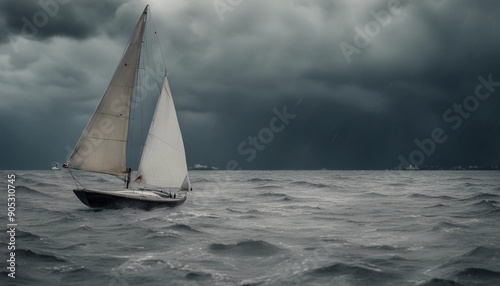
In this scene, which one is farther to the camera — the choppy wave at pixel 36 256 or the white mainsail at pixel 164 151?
the white mainsail at pixel 164 151

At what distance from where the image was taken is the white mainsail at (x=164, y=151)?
1118 inches

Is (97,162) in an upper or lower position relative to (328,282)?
upper

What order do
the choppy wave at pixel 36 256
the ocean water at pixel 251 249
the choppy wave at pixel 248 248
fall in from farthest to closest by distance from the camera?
1. the choppy wave at pixel 248 248
2. the choppy wave at pixel 36 256
3. the ocean water at pixel 251 249

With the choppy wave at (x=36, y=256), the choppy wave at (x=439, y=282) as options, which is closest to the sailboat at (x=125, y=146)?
the choppy wave at (x=36, y=256)

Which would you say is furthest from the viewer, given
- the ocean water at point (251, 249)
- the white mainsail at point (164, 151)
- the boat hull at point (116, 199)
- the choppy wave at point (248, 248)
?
the white mainsail at point (164, 151)

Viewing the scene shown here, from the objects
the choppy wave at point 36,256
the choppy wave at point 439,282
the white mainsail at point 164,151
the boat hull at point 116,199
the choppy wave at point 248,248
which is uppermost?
the white mainsail at point 164,151

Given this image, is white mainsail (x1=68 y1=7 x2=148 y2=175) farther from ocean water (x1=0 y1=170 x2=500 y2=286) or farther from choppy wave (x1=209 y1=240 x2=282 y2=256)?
choppy wave (x1=209 y1=240 x2=282 y2=256)

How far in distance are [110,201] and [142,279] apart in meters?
14.8

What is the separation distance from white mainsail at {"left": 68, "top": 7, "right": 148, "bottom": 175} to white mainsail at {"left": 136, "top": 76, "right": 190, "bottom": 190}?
187cm

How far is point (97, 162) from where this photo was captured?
26625 mm

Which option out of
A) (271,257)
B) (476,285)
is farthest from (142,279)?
(476,285)

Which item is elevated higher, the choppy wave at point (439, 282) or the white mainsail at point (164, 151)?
the white mainsail at point (164, 151)

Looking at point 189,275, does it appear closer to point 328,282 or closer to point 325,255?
point 328,282

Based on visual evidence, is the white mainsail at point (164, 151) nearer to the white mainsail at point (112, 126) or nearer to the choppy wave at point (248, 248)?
the white mainsail at point (112, 126)
